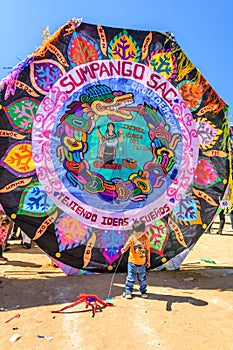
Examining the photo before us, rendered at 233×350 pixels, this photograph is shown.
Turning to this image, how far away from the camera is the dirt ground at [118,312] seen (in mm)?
3500

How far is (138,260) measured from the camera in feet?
16.5

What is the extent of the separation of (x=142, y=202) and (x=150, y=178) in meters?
0.48

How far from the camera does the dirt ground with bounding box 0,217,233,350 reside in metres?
3.50

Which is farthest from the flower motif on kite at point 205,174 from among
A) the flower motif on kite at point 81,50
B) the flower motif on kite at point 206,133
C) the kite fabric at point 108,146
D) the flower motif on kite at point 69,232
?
the flower motif on kite at point 81,50

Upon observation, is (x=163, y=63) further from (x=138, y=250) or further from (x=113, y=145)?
(x=138, y=250)

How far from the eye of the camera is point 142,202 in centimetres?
634

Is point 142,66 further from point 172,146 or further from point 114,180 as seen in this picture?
point 114,180

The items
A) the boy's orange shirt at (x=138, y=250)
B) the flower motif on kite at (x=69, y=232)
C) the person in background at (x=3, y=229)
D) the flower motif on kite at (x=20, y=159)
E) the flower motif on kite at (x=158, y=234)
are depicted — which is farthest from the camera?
the person in background at (x=3, y=229)

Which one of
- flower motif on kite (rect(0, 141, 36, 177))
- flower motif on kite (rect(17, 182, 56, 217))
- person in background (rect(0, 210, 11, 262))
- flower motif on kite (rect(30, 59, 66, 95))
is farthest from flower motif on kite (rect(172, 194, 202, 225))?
person in background (rect(0, 210, 11, 262))

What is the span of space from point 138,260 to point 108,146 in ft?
7.28

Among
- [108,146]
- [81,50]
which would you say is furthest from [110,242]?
[81,50]

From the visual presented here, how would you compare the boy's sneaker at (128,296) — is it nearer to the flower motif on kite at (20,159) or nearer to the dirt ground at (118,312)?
the dirt ground at (118,312)

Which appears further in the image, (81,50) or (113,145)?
(113,145)

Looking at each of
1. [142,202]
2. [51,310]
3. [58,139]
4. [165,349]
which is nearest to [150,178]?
[142,202]
